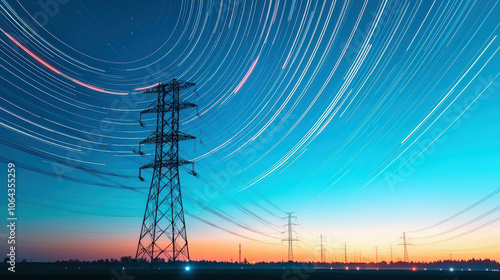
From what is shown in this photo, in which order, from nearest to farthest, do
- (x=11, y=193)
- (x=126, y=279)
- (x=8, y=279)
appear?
(x=11, y=193) → (x=8, y=279) → (x=126, y=279)

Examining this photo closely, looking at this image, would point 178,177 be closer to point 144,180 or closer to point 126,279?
point 144,180

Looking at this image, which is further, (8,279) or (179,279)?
Answer: (179,279)

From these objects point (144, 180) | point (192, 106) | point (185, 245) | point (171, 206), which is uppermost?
point (192, 106)

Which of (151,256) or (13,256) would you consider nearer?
(13,256)

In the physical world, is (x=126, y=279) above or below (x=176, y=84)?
below

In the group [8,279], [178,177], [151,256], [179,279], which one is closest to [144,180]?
[178,177]

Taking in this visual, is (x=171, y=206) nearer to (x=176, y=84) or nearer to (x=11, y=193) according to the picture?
(x=176, y=84)

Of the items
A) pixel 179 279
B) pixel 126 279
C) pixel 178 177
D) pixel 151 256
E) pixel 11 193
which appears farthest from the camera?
pixel 178 177

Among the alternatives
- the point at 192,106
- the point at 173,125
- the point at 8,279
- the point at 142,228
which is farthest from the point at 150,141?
the point at 8,279

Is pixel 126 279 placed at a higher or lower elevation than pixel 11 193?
lower
